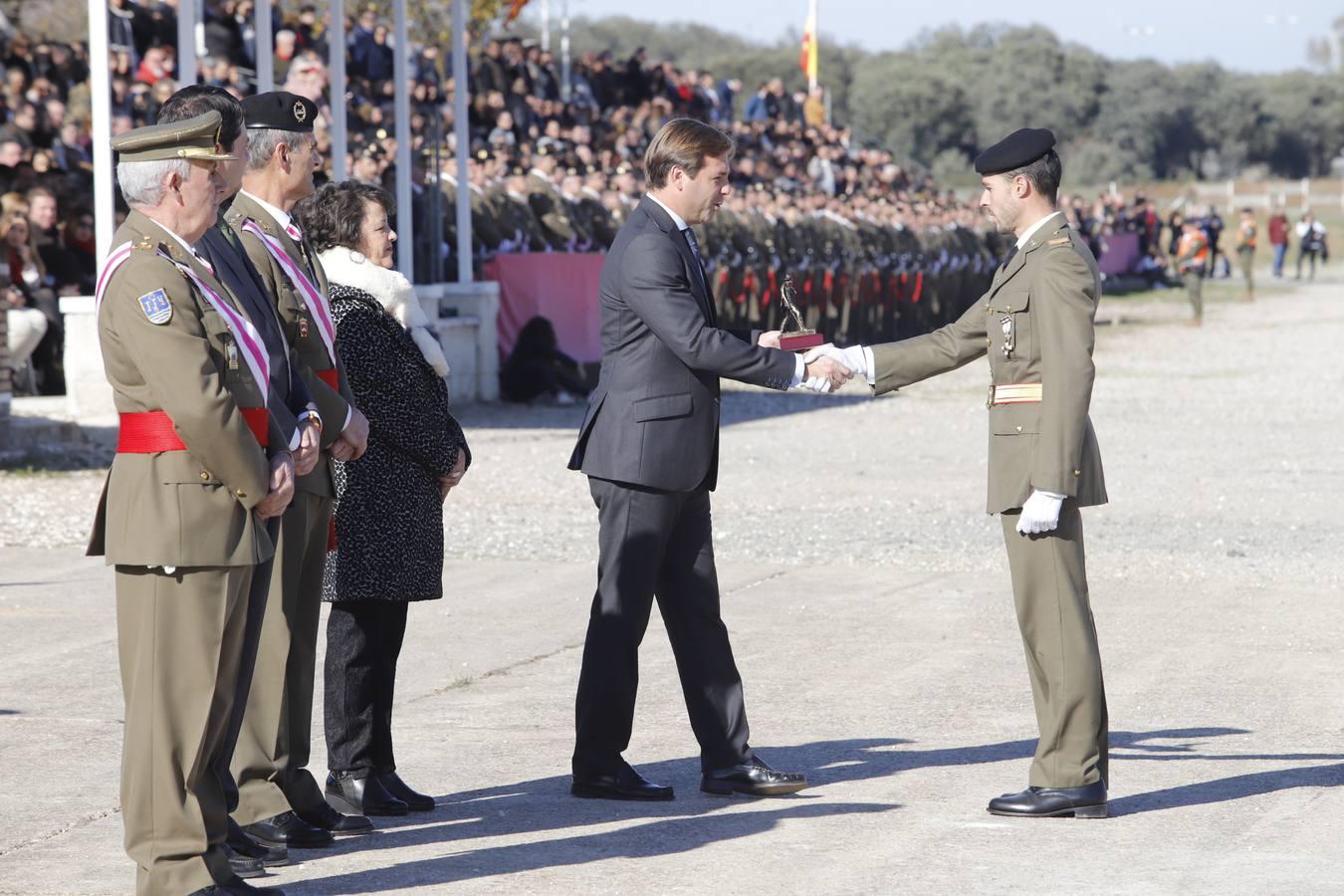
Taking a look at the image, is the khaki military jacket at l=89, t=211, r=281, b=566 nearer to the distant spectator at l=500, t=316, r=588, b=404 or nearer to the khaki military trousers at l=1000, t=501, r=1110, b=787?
the khaki military trousers at l=1000, t=501, r=1110, b=787

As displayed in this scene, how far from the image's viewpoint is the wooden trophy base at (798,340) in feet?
19.3

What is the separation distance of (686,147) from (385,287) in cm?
91

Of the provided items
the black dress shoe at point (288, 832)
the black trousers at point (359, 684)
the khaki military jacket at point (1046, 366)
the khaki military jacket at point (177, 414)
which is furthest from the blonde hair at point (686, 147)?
the black dress shoe at point (288, 832)

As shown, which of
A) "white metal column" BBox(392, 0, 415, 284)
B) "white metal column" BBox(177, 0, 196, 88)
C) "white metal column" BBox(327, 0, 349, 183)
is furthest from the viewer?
"white metal column" BBox(392, 0, 415, 284)

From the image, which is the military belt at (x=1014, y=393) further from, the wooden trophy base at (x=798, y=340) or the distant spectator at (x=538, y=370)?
the distant spectator at (x=538, y=370)

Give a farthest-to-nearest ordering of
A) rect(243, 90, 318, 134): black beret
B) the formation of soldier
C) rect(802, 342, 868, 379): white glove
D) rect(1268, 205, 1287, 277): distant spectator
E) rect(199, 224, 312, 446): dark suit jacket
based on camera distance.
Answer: rect(1268, 205, 1287, 277): distant spectator → the formation of soldier → rect(802, 342, 868, 379): white glove → rect(243, 90, 318, 134): black beret → rect(199, 224, 312, 446): dark suit jacket

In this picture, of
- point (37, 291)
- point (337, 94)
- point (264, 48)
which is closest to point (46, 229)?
point (37, 291)

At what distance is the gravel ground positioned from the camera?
10289 millimetres

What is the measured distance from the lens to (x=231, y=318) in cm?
434

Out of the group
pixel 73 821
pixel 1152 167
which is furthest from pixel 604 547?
pixel 1152 167

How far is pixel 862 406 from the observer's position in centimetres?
1920

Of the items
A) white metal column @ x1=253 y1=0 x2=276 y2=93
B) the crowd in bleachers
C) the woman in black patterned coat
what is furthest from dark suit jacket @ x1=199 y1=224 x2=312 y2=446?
white metal column @ x1=253 y1=0 x2=276 y2=93

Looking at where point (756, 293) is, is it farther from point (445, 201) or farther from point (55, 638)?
point (55, 638)

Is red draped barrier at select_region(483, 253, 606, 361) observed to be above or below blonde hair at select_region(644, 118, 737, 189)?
below
